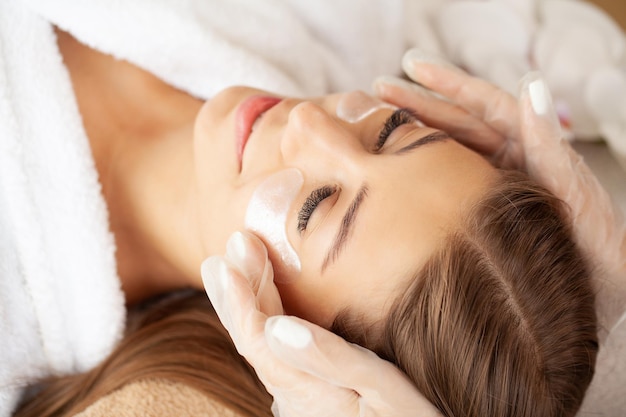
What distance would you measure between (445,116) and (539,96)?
0.20 metres

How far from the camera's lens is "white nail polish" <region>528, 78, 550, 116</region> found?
0.99 metres

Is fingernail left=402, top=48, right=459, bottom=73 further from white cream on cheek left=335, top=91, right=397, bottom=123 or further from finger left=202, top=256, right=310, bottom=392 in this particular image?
finger left=202, top=256, right=310, bottom=392

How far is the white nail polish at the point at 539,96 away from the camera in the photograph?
3.24 ft

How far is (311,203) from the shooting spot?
2.88 feet

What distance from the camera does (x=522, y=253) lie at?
0.84 metres

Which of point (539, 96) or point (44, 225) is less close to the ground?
point (539, 96)

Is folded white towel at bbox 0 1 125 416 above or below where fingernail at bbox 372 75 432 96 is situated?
below

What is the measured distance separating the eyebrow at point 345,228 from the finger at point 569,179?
0.36 m

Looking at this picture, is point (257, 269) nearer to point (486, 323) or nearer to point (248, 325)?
point (248, 325)

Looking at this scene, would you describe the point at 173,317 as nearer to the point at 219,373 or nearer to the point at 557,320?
the point at 219,373

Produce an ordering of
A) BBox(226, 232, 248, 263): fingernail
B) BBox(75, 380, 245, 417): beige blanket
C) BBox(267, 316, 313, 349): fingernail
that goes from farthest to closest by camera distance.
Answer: BBox(75, 380, 245, 417): beige blanket
BBox(226, 232, 248, 263): fingernail
BBox(267, 316, 313, 349): fingernail

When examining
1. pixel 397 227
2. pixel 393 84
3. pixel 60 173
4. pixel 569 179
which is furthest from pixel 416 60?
pixel 60 173

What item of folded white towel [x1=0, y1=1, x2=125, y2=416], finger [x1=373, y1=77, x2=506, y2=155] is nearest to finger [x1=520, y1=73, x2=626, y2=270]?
finger [x1=373, y1=77, x2=506, y2=155]

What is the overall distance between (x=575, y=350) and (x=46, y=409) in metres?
0.95
